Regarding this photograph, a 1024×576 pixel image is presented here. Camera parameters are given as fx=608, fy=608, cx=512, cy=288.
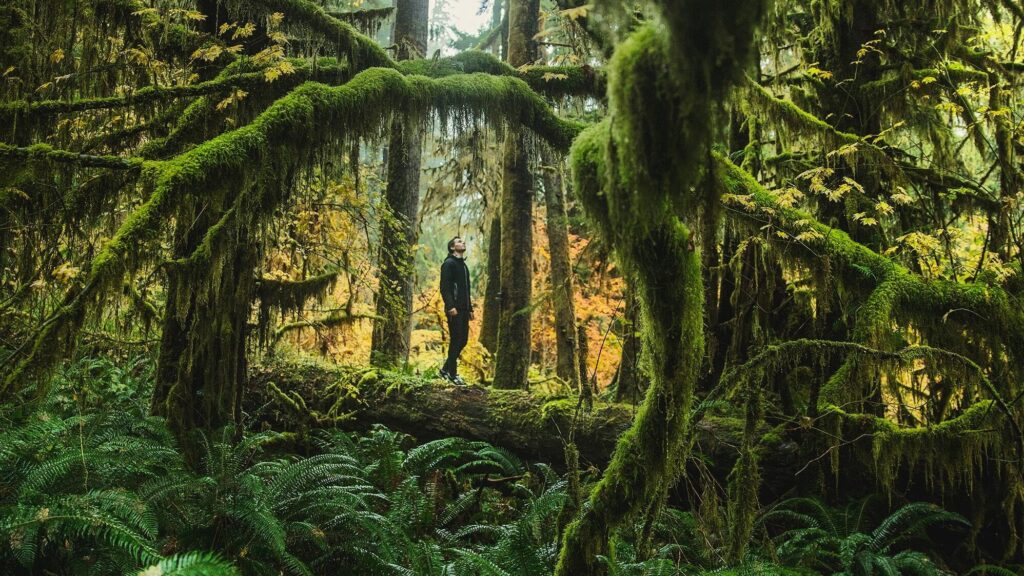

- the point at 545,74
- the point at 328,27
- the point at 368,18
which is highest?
the point at 368,18

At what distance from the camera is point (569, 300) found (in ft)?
27.2

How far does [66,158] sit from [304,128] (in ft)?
4.96

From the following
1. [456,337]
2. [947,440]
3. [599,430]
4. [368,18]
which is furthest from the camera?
[456,337]

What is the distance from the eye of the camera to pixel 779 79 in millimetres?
7047

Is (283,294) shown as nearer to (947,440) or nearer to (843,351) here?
(843,351)

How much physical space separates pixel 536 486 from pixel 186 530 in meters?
3.49

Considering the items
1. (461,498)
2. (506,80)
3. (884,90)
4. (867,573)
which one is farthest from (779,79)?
(461,498)

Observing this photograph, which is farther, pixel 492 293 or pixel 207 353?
pixel 492 293

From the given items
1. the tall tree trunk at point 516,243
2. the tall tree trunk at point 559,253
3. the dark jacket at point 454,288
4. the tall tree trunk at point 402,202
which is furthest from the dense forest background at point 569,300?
the tall tree trunk at point 559,253

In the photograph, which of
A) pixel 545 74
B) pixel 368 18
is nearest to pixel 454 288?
pixel 545 74

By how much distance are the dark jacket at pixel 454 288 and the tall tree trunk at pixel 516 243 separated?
89 cm

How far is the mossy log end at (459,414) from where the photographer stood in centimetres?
625

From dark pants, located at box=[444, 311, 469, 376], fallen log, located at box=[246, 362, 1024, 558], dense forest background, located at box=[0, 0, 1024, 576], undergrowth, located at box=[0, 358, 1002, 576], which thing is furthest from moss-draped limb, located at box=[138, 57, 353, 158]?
dark pants, located at box=[444, 311, 469, 376]

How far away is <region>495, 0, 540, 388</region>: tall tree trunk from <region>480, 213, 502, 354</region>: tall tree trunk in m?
3.36
